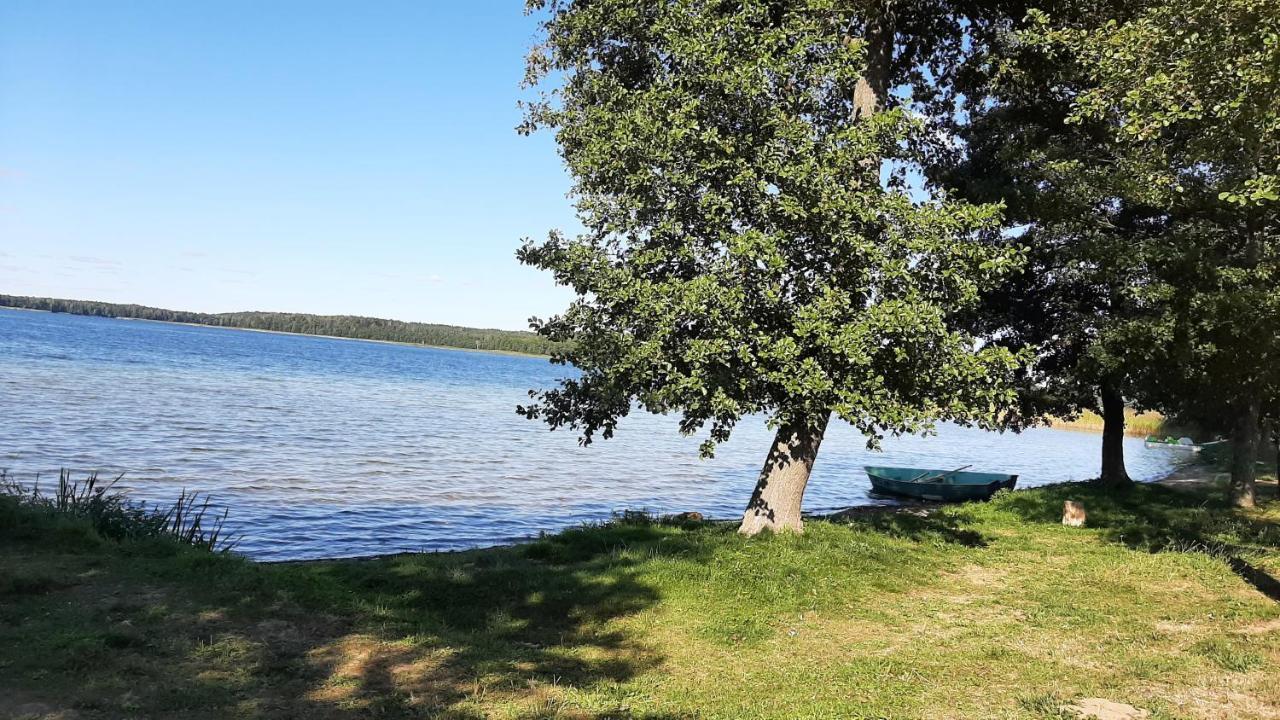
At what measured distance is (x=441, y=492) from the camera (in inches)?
1019

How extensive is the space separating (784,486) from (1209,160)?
999cm

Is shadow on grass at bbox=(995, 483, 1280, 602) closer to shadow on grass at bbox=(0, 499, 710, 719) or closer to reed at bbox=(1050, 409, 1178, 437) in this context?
shadow on grass at bbox=(0, 499, 710, 719)

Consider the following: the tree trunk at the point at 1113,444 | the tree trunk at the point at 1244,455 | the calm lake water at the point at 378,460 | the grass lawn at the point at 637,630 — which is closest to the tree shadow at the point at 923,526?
the grass lawn at the point at 637,630

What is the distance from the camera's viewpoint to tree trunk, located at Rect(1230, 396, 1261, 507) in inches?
814

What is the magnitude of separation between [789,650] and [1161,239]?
578 inches

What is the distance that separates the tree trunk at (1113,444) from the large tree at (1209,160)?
1.75 m

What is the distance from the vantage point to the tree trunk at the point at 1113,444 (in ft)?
82.1

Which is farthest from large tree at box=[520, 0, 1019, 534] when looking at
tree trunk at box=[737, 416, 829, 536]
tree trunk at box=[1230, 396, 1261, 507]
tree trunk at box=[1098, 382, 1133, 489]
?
tree trunk at box=[1098, 382, 1133, 489]

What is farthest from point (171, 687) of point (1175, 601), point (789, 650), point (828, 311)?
point (1175, 601)

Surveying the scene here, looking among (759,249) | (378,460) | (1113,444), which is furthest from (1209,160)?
(378,460)

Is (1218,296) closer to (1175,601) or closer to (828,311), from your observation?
(1175,601)

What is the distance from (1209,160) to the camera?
1530 cm

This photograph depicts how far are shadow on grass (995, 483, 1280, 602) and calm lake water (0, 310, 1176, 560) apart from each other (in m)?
7.23

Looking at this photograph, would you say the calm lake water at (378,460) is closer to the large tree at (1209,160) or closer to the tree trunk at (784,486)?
the tree trunk at (784,486)
